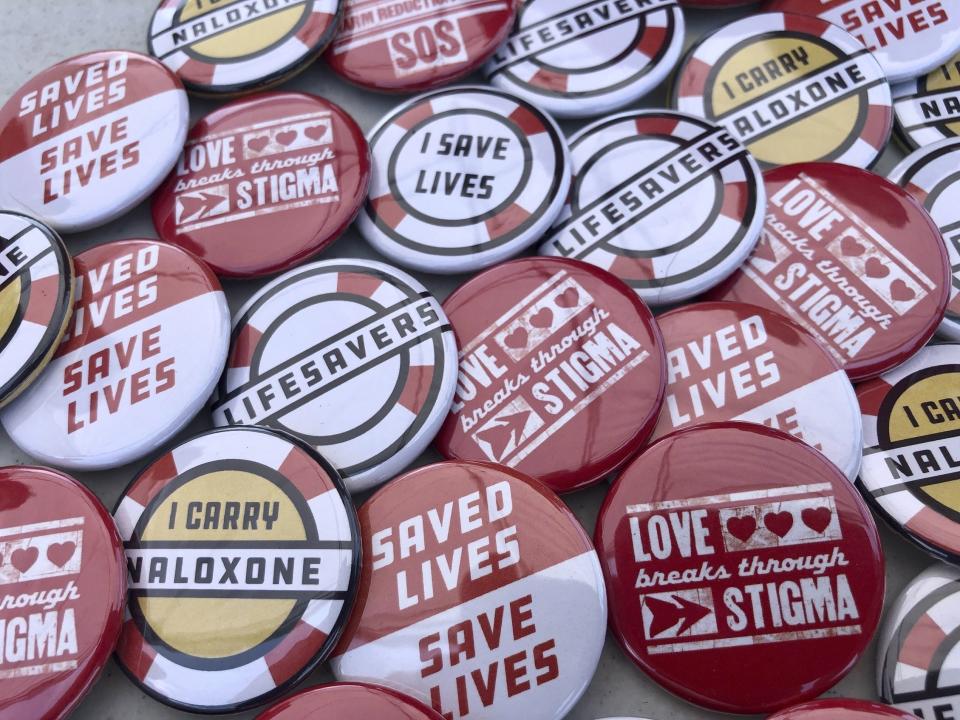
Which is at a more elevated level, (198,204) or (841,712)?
(198,204)

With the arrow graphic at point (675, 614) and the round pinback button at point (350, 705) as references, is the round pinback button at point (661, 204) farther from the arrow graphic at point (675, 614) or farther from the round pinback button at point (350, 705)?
the round pinback button at point (350, 705)

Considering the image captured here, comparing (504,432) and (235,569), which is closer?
(235,569)

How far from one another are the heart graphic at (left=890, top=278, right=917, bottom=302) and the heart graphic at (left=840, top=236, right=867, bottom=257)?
10cm

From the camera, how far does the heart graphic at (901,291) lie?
5.93ft

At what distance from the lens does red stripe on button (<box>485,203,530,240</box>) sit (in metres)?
1.92

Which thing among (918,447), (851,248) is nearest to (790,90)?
(851,248)

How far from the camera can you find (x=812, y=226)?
1919 millimetres

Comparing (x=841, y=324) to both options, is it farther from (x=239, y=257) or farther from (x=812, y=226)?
(x=239, y=257)

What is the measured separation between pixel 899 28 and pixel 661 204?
2.96 feet

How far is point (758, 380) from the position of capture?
1.73 meters

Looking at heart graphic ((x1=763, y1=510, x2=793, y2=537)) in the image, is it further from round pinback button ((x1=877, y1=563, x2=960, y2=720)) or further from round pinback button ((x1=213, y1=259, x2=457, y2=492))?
round pinback button ((x1=213, y1=259, x2=457, y2=492))

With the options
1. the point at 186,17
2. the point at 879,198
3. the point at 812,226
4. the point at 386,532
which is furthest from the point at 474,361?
the point at 186,17

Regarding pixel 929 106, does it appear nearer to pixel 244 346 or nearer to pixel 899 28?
pixel 899 28

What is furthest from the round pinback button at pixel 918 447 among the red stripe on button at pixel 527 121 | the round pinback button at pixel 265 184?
the round pinback button at pixel 265 184
